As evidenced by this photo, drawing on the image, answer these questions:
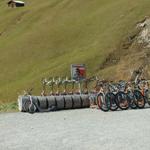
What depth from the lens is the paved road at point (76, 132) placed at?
1895 cm

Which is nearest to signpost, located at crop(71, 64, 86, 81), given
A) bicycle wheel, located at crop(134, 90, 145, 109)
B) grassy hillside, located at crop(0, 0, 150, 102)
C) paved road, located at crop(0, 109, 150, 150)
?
bicycle wheel, located at crop(134, 90, 145, 109)

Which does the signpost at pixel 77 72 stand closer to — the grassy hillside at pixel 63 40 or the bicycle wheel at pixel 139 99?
the bicycle wheel at pixel 139 99

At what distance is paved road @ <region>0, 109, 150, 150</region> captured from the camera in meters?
19.0

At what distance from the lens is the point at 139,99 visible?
3650 centimetres

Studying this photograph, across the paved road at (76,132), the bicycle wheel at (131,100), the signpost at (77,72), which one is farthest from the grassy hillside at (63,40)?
the paved road at (76,132)

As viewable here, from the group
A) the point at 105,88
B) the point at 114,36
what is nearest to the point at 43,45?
the point at 114,36

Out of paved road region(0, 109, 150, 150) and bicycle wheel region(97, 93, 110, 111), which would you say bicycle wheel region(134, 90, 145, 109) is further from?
paved road region(0, 109, 150, 150)

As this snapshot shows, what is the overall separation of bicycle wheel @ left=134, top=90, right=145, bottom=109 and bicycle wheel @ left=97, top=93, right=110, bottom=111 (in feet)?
7.57

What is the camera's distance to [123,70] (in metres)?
63.6

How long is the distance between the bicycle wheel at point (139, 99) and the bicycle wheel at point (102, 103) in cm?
231

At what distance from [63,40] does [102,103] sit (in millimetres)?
46471

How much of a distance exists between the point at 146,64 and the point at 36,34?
29.9 metres

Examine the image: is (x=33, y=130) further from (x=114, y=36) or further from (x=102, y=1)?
(x=102, y=1)

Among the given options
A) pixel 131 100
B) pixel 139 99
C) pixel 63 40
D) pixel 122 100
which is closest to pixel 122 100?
pixel 122 100
